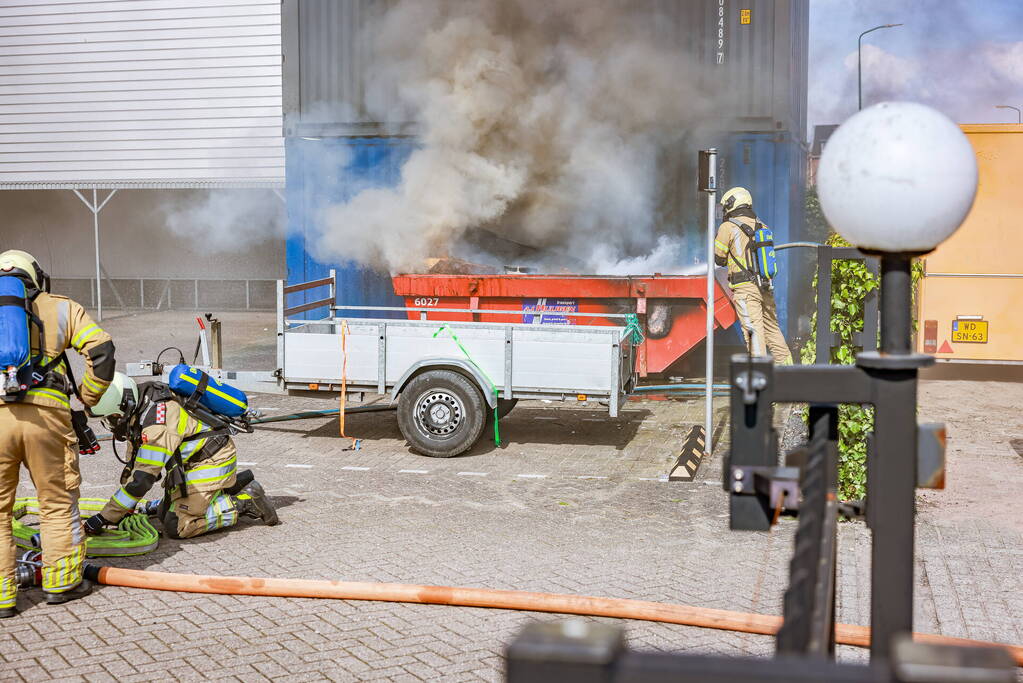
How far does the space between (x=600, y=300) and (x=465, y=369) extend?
3.05 m

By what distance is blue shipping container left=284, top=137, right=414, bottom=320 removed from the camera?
15031 mm

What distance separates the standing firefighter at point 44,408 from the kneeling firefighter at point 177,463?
27.5 inches

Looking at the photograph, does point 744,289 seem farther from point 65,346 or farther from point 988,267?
point 65,346

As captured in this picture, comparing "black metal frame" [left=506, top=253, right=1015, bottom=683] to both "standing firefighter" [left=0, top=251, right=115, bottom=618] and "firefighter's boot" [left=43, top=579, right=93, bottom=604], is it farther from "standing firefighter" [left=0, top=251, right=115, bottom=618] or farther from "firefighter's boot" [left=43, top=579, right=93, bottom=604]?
"firefighter's boot" [left=43, top=579, right=93, bottom=604]

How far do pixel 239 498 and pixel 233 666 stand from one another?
2272 mm

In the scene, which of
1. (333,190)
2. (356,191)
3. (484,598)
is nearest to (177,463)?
(484,598)

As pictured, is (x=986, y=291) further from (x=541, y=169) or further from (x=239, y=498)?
(x=239, y=498)

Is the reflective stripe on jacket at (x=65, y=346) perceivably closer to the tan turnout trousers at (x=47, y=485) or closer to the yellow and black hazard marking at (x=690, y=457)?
the tan turnout trousers at (x=47, y=485)

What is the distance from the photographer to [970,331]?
13523mm

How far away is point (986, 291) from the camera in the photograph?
13.4 metres

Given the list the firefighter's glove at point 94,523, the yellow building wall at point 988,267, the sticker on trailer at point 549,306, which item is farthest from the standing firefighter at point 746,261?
the firefighter's glove at point 94,523

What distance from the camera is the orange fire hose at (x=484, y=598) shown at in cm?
523

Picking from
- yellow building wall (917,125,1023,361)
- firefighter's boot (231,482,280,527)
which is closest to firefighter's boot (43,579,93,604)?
firefighter's boot (231,482,280,527)

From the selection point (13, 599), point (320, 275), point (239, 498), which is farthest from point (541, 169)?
point (13, 599)
